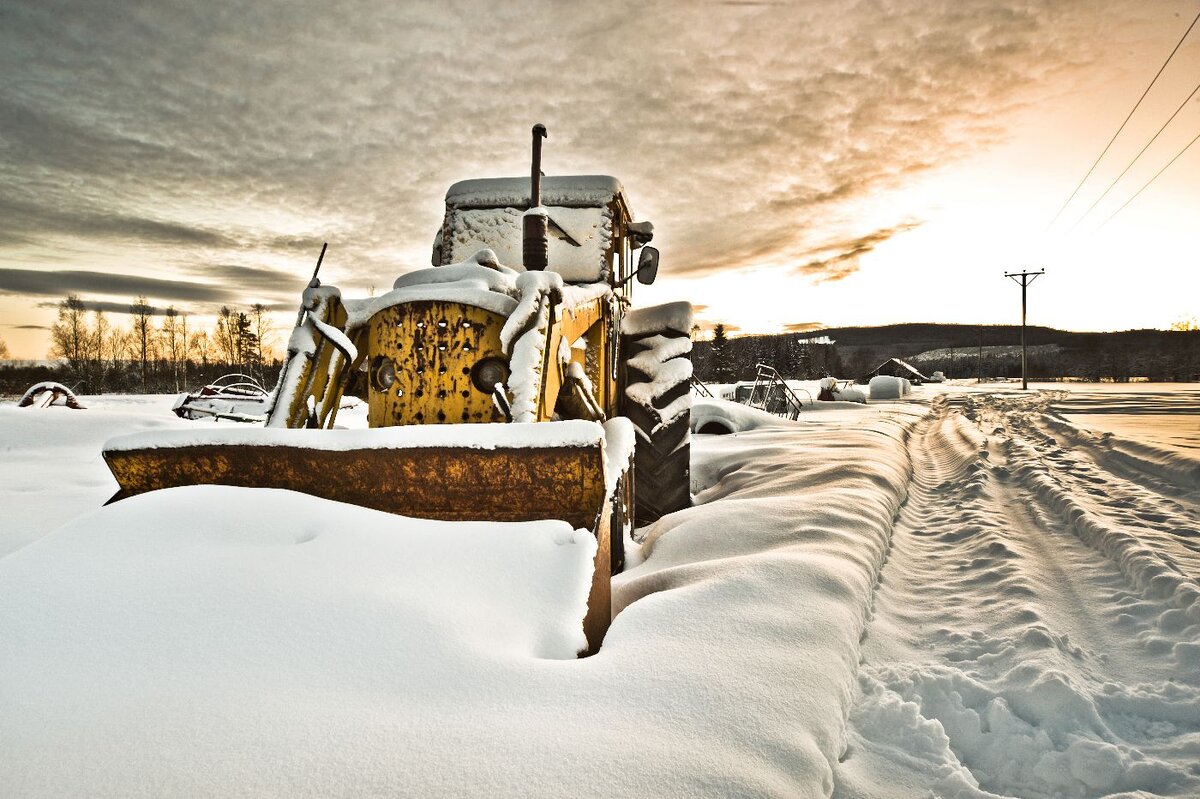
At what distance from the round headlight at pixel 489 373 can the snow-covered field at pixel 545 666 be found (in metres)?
0.97

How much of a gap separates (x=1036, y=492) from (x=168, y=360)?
77120mm

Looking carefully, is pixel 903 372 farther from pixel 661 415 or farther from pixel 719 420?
pixel 661 415

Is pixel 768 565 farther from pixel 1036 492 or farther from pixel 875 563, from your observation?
pixel 1036 492

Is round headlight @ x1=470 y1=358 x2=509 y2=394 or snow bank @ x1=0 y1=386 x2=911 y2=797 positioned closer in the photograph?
snow bank @ x1=0 y1=386 x2=911 y2=797

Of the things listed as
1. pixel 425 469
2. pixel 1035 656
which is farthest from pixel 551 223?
pixel 1035 656

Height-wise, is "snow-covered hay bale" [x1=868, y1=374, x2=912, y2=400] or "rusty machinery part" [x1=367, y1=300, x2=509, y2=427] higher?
"rusty machinery part" [x1=367, y1=300, x2=509, y2=427]

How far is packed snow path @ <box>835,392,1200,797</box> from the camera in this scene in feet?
5.57

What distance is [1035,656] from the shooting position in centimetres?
226

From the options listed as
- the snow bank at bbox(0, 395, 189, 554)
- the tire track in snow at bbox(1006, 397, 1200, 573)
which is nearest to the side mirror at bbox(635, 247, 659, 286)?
the tire track in snow at bbox(1006, 397, 1200, 573)

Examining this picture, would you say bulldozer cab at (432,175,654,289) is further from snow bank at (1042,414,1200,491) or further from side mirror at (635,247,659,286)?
snow bank at (1042,414,1200,491)

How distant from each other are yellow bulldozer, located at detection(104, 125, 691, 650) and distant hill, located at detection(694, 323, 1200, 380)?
187 feet

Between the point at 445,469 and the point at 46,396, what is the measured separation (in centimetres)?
1581

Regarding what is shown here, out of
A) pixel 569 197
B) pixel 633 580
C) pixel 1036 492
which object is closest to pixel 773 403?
pixel 1036 492

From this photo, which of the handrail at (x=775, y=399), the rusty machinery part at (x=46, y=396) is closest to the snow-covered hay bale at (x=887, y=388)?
the handrail at (x=775, y=399)
